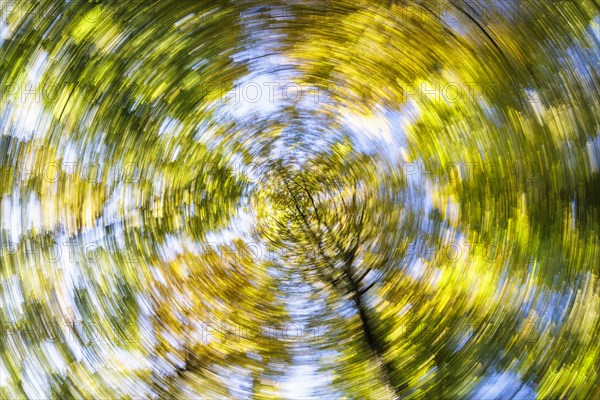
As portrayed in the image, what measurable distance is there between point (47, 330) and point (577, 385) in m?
0.49

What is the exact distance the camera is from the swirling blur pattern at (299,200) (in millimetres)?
489

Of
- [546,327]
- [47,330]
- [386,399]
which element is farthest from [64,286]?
[546,327]

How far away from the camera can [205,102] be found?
530 mm

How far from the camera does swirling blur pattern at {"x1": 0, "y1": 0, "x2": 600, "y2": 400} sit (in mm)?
489

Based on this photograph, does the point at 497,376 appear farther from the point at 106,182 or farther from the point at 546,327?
the point at 106,182

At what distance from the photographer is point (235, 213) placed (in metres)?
0.55

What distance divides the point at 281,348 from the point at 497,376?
0.66 feet

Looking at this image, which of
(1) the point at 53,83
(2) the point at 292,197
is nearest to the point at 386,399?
(2) the point at 292,197

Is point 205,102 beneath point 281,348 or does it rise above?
above

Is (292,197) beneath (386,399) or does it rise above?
above

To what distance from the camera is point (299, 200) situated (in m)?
0.55

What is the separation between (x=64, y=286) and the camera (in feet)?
1.74

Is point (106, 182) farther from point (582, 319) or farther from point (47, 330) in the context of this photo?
point (582, 319)

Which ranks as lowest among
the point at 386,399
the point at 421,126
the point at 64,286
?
the point at 386,399
